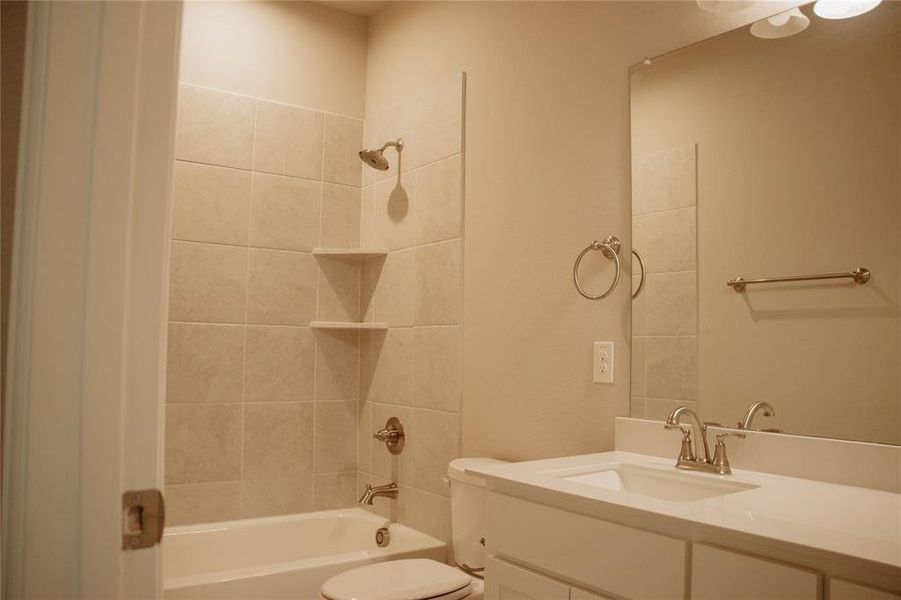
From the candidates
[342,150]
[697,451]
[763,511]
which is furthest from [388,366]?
[763,511]

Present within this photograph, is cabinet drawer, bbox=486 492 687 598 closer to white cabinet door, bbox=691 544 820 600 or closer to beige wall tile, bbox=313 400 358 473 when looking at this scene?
white cabinet door, bbox=691 544 820 600

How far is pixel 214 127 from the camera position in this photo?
2803 mm

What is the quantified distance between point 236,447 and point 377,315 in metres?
0.79

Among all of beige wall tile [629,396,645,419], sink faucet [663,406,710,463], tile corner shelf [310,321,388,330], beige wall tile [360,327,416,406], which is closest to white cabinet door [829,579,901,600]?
sink faucet [663,406,710,463]

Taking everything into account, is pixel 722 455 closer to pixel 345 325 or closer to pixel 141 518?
pixel 141 518

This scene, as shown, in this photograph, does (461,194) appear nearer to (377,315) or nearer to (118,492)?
(377,315)

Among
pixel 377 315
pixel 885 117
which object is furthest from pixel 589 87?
pixel 377 315

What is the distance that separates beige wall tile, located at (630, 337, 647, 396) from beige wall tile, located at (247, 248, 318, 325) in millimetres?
1570

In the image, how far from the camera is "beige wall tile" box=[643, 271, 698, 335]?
5.75 ft

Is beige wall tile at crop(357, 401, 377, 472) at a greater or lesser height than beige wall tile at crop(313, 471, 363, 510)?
greater

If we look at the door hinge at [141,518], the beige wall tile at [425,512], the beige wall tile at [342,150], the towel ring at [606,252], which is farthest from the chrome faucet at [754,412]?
the beige wall tile at [342,150]

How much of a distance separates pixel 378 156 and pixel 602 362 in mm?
1341

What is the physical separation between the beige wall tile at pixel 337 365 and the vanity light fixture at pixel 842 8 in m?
2.17

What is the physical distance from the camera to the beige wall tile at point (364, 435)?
9.85ft
